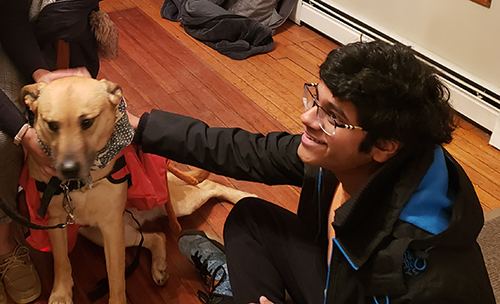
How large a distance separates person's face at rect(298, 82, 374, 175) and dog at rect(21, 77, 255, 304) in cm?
49

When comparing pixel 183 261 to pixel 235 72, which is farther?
pixel 235 72

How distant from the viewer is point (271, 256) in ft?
4.83

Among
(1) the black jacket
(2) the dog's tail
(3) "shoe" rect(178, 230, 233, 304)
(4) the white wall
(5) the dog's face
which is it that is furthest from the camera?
(4) the white wall

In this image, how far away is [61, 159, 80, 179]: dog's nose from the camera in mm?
1132

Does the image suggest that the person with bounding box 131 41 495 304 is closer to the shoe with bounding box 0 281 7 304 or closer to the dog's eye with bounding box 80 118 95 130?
the dog's eye with bounding box 80 118 95 130

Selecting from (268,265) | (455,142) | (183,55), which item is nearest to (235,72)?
(183,55)

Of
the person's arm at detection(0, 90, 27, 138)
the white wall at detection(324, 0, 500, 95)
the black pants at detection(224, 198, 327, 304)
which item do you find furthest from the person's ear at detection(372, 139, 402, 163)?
the white wall at detection(324, 0, 500, 95)

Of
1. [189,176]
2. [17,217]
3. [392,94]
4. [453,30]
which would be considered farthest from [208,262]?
[453,30]

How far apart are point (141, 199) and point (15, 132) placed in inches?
16.9

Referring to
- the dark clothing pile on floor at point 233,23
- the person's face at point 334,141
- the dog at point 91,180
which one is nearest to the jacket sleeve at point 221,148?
the dog at point 91,180

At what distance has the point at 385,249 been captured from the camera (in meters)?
1.00

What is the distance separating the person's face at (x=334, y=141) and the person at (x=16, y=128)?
2.26ft

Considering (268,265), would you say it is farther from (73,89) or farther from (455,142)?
(455,142)

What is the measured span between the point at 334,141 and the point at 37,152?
780mm
